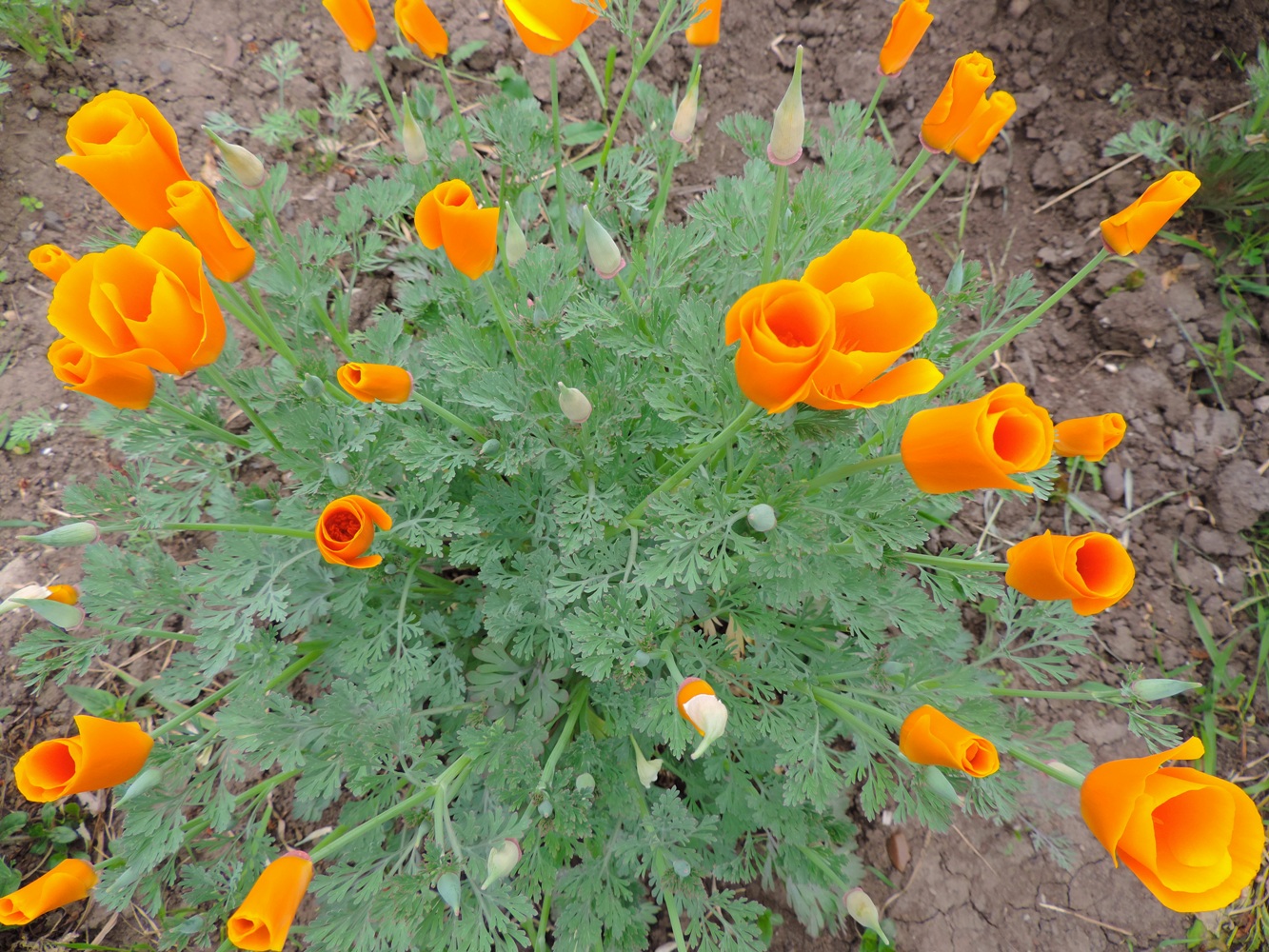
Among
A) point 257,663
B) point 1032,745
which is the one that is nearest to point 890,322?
point 1032,745

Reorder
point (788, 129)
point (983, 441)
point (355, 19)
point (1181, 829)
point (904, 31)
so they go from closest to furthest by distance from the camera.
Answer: point (983, 441)
point (1181, 829)
point (788, 129)
point (904, 31)
point (355, 19)

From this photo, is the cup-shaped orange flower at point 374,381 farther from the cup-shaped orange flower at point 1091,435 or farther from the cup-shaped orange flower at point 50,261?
the cup-shaped orange flower at point 1091,435

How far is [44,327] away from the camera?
3.04m

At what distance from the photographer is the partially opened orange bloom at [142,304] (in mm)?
1329

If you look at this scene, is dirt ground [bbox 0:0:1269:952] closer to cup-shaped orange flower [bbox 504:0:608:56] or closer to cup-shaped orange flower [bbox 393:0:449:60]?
cup-shaped orange flower [bbox 393:0:449:60]

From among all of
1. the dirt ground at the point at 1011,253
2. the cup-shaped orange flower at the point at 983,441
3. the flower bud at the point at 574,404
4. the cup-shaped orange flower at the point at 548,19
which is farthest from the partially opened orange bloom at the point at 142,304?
the dirt ground at the point at 1011,253

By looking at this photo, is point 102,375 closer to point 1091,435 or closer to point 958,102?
point 958,102

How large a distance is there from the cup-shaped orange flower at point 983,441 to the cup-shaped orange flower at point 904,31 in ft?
3.49

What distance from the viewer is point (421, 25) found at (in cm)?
195

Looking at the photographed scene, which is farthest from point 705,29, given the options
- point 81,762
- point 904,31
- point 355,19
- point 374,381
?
point 81,762

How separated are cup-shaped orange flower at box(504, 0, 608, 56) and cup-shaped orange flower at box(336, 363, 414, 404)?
2.66ft

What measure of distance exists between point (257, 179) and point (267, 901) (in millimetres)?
1656

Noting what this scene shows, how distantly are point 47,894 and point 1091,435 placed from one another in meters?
2.50

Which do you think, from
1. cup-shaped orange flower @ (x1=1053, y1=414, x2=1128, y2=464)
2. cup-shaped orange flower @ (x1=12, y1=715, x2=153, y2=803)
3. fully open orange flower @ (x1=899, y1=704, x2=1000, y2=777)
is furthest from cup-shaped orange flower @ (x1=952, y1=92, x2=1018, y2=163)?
cup-shaped orange flower @ (x1=12, y1=715, x2=153, y2=803)
